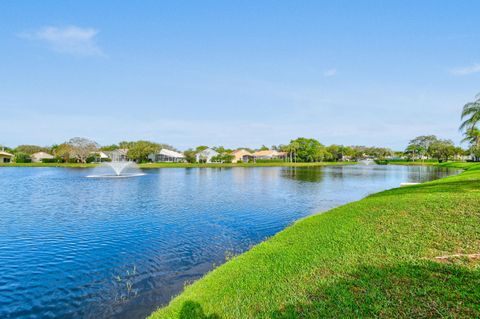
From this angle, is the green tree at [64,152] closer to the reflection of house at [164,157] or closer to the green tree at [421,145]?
the reflection of house at [164,157]

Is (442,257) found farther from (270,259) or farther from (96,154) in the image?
(96,154)

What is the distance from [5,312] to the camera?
24.0ft

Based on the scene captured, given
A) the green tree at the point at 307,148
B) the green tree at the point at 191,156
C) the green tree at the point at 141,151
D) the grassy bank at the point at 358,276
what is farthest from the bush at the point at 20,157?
the grassy bank at the point at 358,276

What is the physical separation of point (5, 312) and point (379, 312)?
880cm

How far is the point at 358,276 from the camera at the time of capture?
609 centimetres

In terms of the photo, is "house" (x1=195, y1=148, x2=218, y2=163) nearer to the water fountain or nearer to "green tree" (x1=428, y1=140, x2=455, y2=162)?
the water fountain

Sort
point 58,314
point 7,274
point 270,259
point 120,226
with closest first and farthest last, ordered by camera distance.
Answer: point 58,314, point 270,259, point 7,274, point 120,226

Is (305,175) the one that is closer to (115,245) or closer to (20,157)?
(115,245)

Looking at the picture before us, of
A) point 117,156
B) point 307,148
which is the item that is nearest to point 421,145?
point 307,148

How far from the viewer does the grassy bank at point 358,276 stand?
4.90m

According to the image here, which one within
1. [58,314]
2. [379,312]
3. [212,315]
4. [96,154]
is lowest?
[58,314]

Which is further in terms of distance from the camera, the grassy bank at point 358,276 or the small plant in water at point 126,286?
the small plant in water at point 126,286

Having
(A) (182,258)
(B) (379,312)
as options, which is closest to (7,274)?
(A) (182,258)

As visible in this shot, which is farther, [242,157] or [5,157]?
[242,157]
